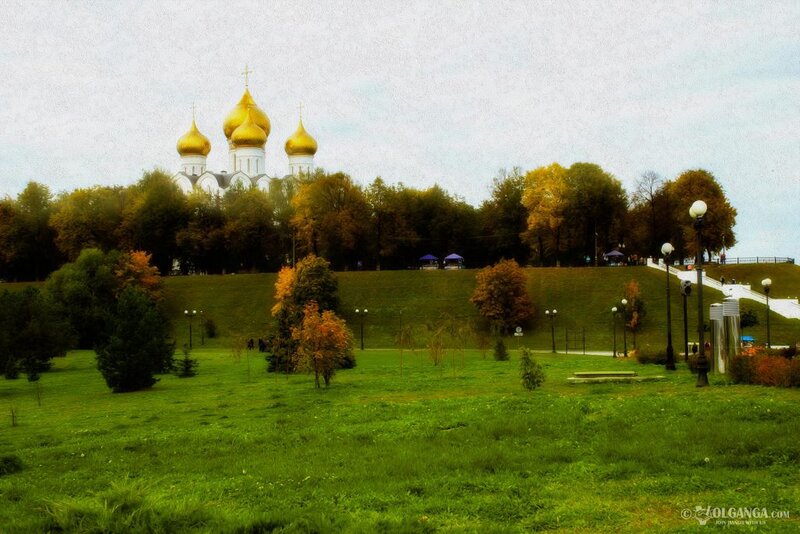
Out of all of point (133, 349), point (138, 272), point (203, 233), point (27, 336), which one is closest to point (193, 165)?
point (203, 233)

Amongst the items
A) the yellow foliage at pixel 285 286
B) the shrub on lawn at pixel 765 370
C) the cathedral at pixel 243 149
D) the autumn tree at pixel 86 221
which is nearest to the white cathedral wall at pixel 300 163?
the cathedral at pixel 243 149

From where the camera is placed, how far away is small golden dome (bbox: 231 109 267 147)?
8912cm

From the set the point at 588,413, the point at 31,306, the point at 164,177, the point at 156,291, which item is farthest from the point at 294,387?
the point at 164,177

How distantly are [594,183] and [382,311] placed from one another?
21.0 m

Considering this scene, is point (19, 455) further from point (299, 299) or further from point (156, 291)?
point (156, 291)

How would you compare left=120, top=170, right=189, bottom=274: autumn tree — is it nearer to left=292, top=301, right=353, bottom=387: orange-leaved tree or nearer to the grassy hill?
the grassy hill

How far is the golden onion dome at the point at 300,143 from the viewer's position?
90.0 m

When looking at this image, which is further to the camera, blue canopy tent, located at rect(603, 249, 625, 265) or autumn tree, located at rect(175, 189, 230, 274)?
autumn tree, located at rect(175, 189, 230, 274)

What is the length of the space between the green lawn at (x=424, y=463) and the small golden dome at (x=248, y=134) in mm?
72966

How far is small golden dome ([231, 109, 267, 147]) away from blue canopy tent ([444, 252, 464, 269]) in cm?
2909

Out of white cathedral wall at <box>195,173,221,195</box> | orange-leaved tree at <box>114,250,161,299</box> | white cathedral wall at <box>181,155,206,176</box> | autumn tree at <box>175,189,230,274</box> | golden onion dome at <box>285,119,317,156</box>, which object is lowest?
orange-leaved tree at <box>114,250,161,299</box>

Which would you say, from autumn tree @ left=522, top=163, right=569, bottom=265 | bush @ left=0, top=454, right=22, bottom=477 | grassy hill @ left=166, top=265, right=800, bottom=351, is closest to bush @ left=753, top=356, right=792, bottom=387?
bush @ left=0, top=454, right=22, bottom=477

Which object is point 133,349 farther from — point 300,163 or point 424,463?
point 300,163

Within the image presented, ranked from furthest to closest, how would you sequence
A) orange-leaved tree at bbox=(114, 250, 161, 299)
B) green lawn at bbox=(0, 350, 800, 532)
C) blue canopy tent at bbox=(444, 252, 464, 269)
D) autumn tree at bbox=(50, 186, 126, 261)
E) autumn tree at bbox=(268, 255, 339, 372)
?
1. blue canopy tent at bbox=(444, 252, 464, 269)
2. autumn tree at bbox=(50, 186, 126, 261)
3. orange-leaved tree at bbox=(114, 250, 161, 299)
4. autumn tree at bbox=(268, 255, 339, 372)
5. green lawn at bbox=(0, 350, 800, 532)
